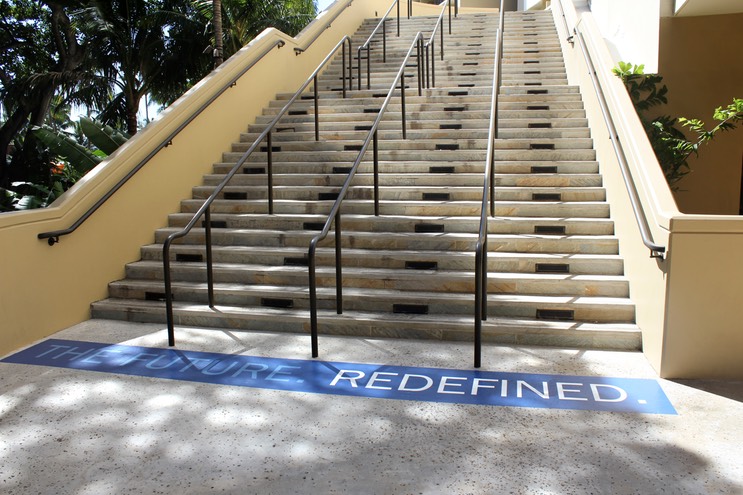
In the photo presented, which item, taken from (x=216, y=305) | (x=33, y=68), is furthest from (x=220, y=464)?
(x=33, y=68)

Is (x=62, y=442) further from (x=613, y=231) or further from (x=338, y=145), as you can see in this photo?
(x=338, y=145)

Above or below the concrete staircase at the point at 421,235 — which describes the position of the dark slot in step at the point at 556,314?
below

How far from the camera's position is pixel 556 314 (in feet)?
17.4

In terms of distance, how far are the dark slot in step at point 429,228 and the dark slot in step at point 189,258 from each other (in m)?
2.34

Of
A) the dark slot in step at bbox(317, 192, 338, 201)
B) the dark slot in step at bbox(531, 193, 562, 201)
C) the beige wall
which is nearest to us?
the dark slot in step at bbox(531, 193, 562, 201)

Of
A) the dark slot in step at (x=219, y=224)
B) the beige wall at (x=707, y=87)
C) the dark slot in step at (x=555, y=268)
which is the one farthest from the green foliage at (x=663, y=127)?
the dark slot in step at (x=219, y=224)

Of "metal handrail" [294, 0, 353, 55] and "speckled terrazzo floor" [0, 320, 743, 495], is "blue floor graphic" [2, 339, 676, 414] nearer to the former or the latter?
"speckled terrazzo floor" [0, 320, 743, 495]

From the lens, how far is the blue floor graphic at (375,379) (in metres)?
4.07

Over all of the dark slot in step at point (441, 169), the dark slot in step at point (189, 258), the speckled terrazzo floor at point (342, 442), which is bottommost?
the speckled terrazzo floor at point (342, 442)

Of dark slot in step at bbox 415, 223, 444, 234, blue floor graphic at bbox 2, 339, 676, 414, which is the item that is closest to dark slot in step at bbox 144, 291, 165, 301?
blue floor graphic at bbox 2, 339, 676, 414

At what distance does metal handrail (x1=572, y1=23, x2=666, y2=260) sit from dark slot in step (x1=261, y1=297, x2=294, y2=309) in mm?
3084

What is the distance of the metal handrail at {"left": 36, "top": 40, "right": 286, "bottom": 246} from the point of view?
5.67 metres

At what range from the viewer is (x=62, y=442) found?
362 cm

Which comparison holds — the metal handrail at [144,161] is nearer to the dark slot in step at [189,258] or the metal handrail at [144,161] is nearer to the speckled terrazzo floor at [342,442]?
the dark slot in step at [189,258]
